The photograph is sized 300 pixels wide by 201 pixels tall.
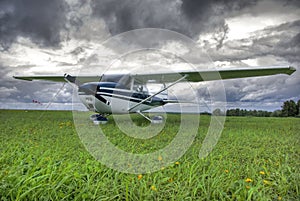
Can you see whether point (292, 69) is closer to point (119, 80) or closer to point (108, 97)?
point (119, 80)

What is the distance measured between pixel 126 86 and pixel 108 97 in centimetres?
122

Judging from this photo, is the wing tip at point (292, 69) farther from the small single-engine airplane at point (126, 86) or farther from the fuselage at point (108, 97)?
the fuselage at point (108, 97)

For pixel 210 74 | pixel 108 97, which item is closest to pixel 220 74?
pixel 210 74

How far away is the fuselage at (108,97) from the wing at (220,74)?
0.81 m

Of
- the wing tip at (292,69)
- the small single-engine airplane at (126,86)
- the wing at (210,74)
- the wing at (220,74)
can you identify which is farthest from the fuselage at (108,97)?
the wing tip at (292,69)

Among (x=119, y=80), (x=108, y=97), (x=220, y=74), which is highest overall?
(x=220, y=74)

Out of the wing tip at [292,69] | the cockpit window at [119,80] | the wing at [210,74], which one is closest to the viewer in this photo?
the wing tip at [292,69]

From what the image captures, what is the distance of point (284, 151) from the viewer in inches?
172

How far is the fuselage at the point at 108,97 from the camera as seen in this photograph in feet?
26.8

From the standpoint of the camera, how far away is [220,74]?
952cm

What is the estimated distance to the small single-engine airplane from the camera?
8.23 meters

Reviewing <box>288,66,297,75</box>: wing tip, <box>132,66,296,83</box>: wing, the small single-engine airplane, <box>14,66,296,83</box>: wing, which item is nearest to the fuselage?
the small single-engine airplane

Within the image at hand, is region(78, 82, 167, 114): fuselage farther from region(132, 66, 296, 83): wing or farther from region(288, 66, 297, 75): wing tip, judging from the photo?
region(288, 66, 297, 75): wing tip

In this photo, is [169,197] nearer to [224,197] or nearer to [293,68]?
[224,197]
